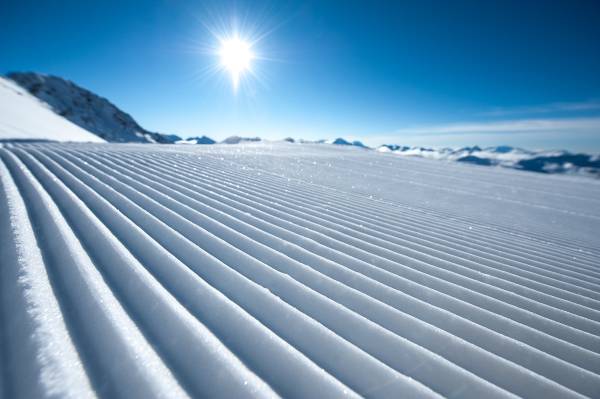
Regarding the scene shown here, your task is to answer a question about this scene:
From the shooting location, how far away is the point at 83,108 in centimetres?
4572

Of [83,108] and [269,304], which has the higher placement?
[83,108]

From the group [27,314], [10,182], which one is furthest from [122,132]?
[27,314]

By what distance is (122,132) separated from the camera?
49.3 m

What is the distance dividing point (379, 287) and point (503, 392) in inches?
33.9

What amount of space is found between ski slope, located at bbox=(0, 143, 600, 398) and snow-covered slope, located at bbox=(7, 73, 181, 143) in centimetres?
4521

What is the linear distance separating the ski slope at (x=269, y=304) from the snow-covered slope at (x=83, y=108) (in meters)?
45.2

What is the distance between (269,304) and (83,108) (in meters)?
57.6

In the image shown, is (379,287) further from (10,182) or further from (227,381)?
(10,182)

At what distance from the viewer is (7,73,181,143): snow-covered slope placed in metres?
40.0

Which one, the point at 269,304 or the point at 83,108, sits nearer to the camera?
the point at 269,304

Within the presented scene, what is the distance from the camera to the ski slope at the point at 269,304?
1143 millimetres

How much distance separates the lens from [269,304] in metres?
1.66

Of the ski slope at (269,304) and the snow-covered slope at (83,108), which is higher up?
the snow-covered slope at (83,108)

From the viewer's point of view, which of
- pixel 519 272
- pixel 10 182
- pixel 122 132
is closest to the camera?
pixel 519 272
